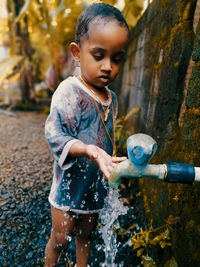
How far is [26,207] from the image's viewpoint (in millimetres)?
2197

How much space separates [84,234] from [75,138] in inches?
26.3

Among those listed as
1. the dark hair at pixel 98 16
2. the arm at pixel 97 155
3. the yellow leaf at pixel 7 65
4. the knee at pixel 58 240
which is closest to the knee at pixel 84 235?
the knee at pixel 58 240

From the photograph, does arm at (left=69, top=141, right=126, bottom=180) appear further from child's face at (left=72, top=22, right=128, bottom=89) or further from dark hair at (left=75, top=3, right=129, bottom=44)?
dark hair at (left=75, top=3, right=129, bottom=44)

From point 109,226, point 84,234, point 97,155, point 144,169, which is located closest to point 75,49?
point 97,155

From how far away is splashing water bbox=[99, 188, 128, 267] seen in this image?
5.28 ft

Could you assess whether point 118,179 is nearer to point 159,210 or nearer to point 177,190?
point 177,190

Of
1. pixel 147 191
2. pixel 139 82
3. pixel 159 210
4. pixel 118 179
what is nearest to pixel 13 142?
pixel 139 82

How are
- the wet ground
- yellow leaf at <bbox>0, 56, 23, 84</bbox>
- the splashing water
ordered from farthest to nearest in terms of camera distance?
yellow leaf at <bbox>0, 56, 23, 84</bbox>
the wet ground
the splashing water

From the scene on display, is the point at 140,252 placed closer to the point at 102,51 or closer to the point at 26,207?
the point at 26,207

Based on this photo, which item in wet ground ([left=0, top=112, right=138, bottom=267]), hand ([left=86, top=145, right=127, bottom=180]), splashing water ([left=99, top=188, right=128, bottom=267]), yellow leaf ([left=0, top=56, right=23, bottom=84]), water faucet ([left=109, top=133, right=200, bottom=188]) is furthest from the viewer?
yellow leaf ([left=0, top=56, right=23, bottom=84])

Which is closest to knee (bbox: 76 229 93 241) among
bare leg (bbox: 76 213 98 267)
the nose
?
bare leg (bbox: 76 213 98 267)

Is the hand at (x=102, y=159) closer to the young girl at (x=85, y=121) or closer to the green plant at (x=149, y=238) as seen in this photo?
the young girl at (x=85, y=121)

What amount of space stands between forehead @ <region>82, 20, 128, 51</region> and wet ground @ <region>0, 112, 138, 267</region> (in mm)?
1446

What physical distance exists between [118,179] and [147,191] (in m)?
1.40
